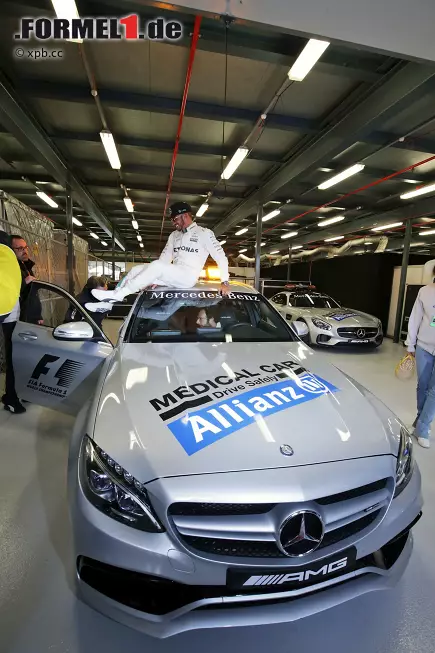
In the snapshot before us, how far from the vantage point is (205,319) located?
7.94 ft

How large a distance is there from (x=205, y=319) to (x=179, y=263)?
2.57 ft

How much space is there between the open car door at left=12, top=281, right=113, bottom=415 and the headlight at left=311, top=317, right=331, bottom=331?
4927mm

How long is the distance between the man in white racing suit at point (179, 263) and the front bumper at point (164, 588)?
194 centimetres

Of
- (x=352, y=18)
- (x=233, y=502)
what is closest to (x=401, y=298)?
(x=352, y=18)

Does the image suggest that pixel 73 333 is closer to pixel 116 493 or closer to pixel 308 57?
pixel 116 493

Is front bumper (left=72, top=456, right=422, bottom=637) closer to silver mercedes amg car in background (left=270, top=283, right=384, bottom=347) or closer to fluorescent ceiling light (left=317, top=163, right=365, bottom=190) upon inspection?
silver mercedes amg car in background (left=270, top=283, right=384, bottom=347)

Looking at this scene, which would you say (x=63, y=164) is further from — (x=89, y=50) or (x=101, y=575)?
(x=101, y=575)

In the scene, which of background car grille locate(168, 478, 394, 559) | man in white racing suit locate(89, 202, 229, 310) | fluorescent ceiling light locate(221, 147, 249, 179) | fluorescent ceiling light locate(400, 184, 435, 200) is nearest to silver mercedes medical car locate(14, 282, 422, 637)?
background car grille locate(168, 478, 394, 559)

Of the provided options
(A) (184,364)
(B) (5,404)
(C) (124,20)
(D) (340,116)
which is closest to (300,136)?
(D) (340,116)

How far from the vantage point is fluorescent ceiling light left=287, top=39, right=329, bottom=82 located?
3.04 m

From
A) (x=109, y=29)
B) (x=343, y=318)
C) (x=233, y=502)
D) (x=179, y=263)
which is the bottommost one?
(x=343, y=318)

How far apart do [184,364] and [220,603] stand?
1.01 metres

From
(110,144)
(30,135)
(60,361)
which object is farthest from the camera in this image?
(110,144)

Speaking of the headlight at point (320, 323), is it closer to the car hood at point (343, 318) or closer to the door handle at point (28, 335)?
the car hood at point (343, 318)
